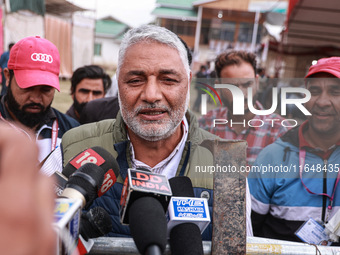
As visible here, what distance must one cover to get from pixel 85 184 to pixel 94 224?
0.42ft

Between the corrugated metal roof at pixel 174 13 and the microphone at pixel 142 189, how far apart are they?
3064 centimetres

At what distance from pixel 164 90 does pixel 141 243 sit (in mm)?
843

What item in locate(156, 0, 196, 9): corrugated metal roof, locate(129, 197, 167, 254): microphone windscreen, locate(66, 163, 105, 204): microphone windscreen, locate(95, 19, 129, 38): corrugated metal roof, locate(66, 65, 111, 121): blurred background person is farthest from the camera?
locate(95, 19, 129, 38): corrugated metal roof

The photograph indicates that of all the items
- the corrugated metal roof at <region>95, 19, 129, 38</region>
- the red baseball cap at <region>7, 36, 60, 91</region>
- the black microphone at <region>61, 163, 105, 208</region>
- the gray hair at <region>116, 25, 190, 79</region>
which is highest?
the corrugated metal roof at <region>95, 19, 129, 38</region>

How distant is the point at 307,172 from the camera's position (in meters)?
1.88

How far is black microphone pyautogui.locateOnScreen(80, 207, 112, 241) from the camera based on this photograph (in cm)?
94

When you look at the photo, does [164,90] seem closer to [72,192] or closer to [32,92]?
[72,192]

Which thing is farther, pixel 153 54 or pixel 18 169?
pixel 153 54

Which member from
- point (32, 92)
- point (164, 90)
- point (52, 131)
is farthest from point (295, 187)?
point (32, 92)

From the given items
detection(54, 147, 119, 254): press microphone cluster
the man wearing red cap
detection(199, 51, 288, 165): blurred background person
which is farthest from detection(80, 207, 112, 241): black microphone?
the man wearing red cap

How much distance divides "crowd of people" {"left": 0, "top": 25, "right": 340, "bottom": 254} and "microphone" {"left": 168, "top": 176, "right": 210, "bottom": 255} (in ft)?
1.31

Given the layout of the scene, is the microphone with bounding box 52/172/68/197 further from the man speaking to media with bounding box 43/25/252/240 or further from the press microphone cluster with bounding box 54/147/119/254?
the man speaking to media with bounding box 43/25/252/240

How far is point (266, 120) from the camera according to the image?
5.69 feet

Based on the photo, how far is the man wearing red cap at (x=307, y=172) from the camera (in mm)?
1800
